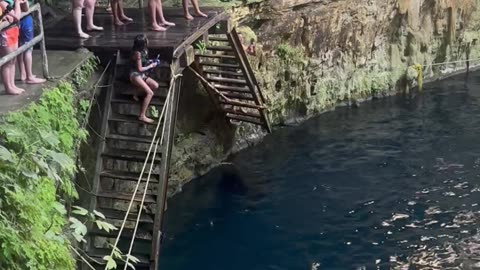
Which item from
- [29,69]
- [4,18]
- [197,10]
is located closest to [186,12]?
[197,10]

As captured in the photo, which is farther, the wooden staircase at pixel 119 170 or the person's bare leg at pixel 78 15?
the person's bare leg at pixel 78 15

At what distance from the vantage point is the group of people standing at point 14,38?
8.54 meters

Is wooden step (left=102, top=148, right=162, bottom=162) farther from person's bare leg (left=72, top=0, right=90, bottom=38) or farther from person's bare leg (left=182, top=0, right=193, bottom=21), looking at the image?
person's bare leg (left=182, top=0, right=193, bottom=21)

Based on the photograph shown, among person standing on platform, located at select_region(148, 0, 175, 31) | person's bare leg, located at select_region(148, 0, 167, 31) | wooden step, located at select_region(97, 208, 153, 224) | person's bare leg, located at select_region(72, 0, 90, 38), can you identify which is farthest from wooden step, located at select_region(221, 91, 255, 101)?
wooden step, located at select_region(97, 208, 153, 224)

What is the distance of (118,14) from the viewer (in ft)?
44.7

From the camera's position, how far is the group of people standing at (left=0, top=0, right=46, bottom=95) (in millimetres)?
8539

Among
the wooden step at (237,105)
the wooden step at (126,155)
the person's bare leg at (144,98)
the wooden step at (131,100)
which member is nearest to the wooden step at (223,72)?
the wooden step at (237,105)

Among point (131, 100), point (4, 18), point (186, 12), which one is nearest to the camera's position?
point (4, 18)

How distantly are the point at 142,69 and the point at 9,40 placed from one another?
2.55 metres

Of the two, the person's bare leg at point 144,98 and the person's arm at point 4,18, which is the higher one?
the person's arm at point 4,18

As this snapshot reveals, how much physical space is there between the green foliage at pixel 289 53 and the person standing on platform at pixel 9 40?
35.8 ft

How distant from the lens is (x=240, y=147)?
18359mm

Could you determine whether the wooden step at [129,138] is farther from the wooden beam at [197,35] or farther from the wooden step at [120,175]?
the wooden beam at [197,35]

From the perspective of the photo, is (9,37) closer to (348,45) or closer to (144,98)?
(144,98)
